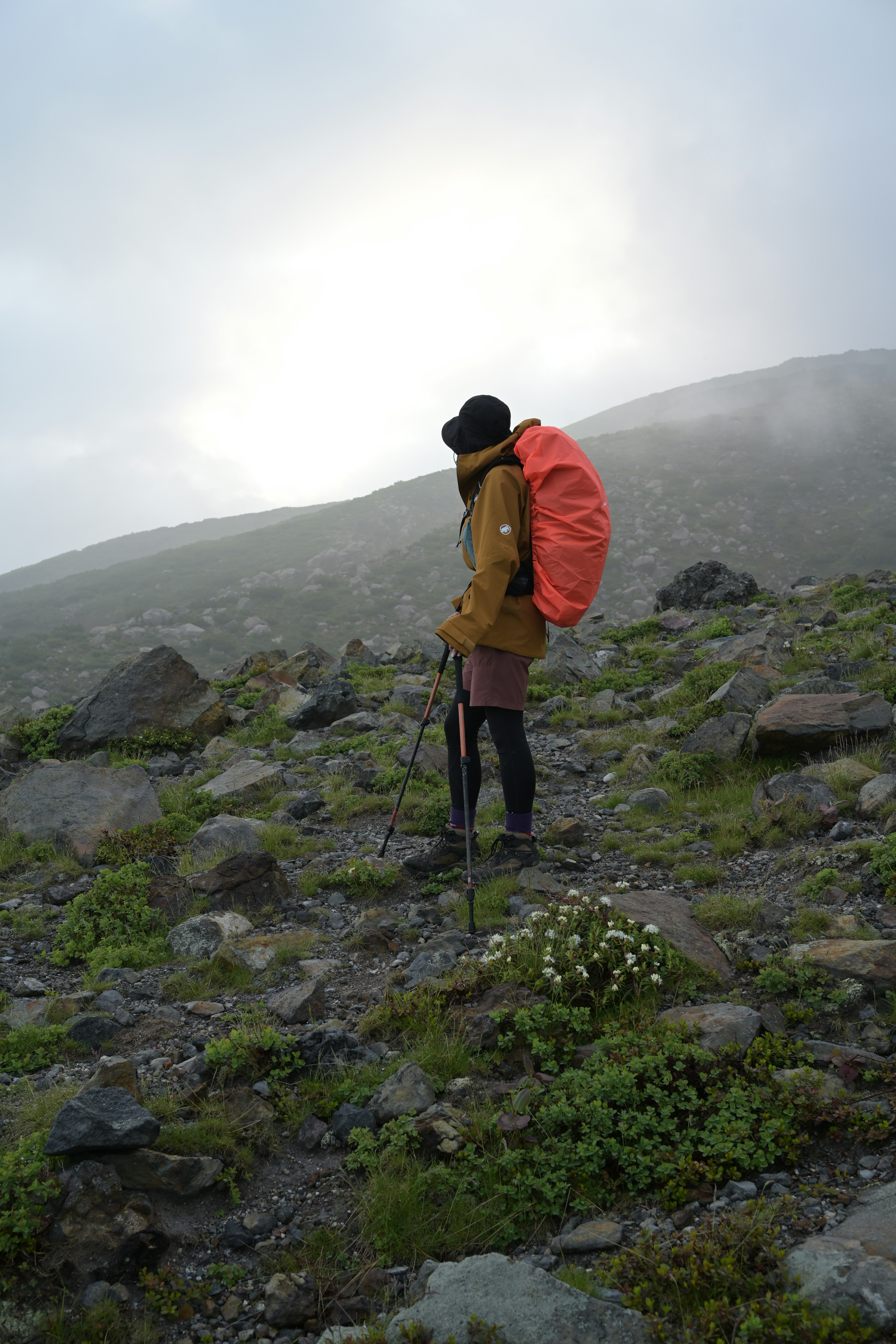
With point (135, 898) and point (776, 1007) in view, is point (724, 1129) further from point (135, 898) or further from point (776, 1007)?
point (135, 898)

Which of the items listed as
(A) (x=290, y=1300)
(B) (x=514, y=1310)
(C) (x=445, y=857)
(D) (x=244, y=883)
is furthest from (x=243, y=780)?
(B) (x=514, y=1310)

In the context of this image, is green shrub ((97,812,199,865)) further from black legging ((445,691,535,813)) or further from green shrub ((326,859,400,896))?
black legging ((445,691,535,813))

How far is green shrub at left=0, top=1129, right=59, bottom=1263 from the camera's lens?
2.75 meters

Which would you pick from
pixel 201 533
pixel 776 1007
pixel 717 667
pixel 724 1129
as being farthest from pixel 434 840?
pixel 201 533

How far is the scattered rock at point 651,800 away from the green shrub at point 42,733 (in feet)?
26.7

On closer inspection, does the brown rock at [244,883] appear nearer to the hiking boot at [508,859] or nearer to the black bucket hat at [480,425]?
the hiking boot at [508,859]

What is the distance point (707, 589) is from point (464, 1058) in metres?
18.9

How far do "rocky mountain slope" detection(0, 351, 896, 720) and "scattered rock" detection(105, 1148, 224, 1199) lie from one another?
40452mm

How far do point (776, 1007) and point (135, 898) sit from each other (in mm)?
4651

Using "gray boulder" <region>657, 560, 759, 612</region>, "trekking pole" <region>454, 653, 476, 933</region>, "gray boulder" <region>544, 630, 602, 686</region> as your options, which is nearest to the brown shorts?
"trekking pole" <region>454, 653, 476, 933</region>

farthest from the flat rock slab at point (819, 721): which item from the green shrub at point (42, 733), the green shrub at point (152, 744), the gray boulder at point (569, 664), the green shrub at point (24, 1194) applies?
the green shrub at point (42, 733)

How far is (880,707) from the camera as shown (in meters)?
7.58

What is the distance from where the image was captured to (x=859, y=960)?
4.10m

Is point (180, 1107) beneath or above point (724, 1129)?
above
